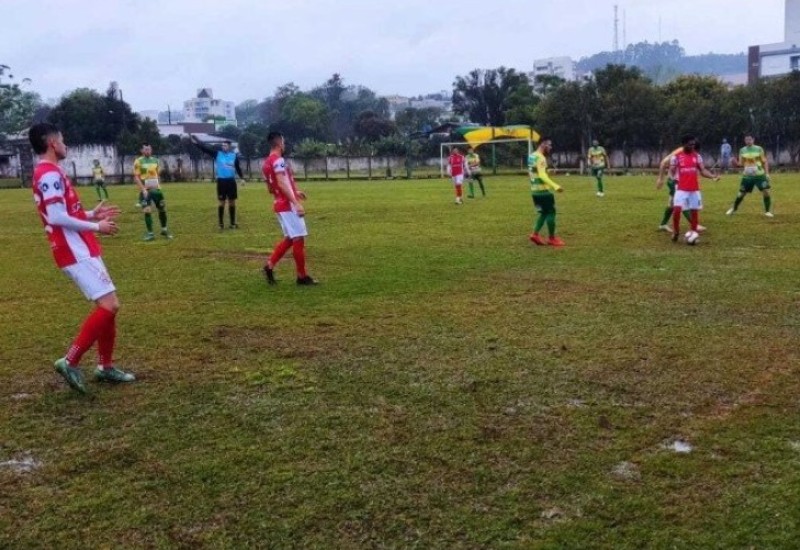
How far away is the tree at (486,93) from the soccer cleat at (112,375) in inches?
2773

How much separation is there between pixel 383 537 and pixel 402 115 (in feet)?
315

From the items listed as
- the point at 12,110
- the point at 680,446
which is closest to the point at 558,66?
the point at 12,110

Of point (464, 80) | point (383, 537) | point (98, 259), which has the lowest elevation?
point (383, 537)

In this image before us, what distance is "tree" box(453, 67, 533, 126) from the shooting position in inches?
2992

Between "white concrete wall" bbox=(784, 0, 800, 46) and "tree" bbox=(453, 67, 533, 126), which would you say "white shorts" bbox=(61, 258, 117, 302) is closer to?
"tree" bbox=(453, 67, 533, 126)

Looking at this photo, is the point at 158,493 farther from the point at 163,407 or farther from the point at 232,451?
the point at 163,407

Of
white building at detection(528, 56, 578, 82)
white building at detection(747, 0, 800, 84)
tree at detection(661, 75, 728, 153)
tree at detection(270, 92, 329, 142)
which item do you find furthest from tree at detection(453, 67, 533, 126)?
white building at detection(528, 56, 578, 82)

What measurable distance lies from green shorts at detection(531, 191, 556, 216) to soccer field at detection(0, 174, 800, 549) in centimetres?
241

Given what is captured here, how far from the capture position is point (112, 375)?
19.4 ft

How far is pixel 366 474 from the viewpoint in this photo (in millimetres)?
4180

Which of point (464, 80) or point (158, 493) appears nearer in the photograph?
point (158, 493)

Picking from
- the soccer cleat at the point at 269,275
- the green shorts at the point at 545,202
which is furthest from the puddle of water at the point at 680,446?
the green shorts at the point at 545,202

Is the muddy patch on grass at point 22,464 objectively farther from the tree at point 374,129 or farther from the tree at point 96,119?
the tree at point 374,129

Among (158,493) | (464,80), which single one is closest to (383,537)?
(158,493)
